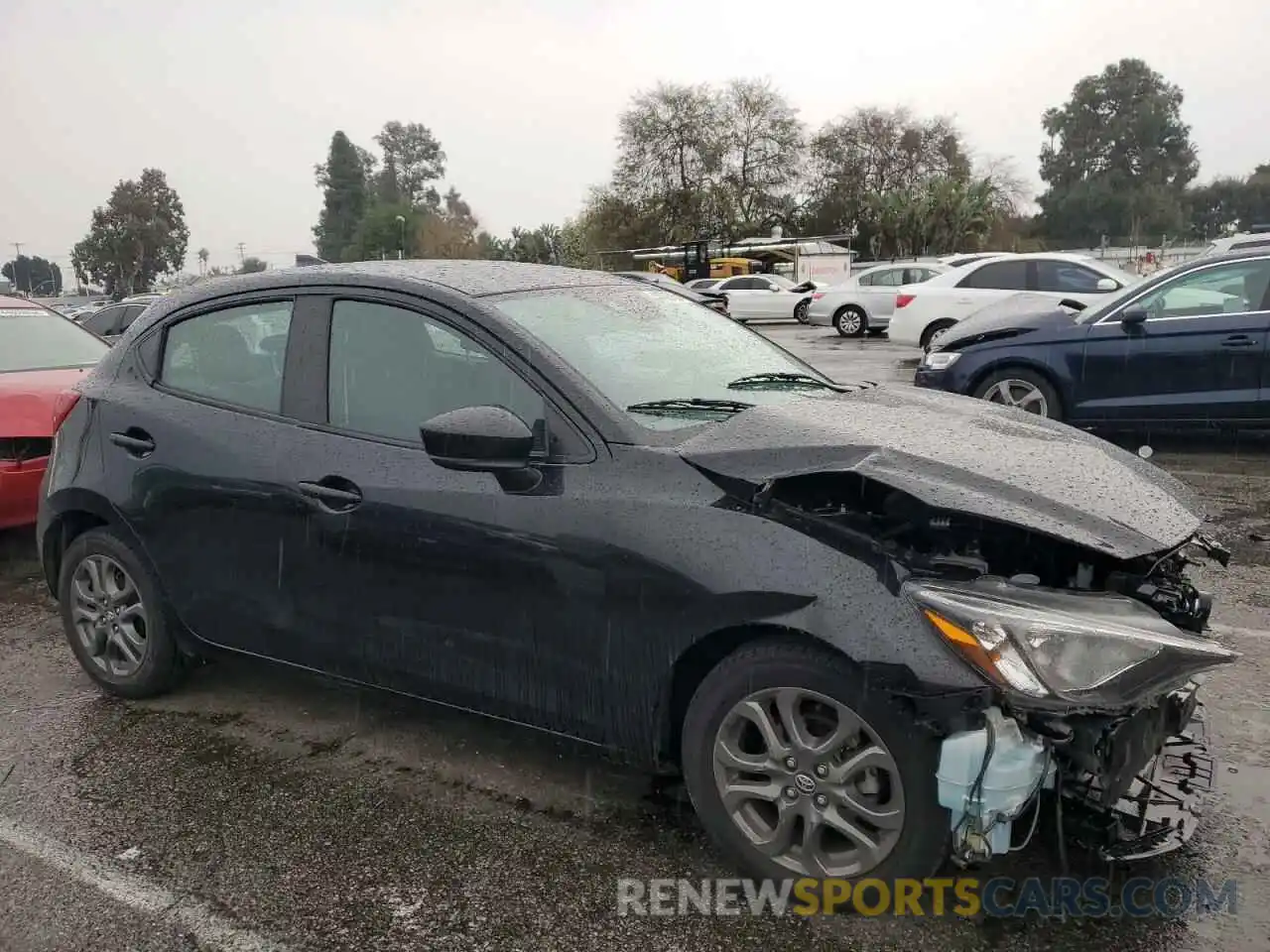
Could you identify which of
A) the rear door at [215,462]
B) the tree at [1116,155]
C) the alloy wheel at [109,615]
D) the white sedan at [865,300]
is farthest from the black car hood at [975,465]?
the tree at [1116,155]

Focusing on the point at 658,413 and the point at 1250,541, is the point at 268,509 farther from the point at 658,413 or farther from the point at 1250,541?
the point at 1250,541

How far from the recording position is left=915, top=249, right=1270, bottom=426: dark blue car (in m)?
7.38

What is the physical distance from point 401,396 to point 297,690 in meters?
1.51

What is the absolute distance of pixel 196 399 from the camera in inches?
147

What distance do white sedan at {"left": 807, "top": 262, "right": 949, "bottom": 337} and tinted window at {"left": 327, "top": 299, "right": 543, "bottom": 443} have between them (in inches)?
785

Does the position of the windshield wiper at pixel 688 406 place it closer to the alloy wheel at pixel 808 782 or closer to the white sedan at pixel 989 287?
the alloy wheel at pixel 808 782

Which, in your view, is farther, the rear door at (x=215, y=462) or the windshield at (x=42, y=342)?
the windshield at (x=42, y=342)

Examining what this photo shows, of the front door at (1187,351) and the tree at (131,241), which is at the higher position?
the tree at (131,241)

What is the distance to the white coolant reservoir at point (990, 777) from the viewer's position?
2.29 meters

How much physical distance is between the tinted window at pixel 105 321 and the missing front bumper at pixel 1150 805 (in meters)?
13.2

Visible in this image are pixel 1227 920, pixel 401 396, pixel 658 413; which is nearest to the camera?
pixel 1227 920

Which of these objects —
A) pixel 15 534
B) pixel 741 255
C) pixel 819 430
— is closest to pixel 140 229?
pixel 741 255

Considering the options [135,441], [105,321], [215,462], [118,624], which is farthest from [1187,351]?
[105,321]

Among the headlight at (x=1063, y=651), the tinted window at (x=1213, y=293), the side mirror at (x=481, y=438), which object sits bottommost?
the headlight at (x=1063, y=651)
